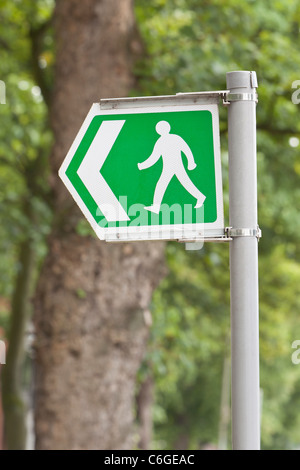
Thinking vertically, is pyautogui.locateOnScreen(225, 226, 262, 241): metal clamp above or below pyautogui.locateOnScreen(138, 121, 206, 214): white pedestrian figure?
below

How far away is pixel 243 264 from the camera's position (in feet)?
7.29

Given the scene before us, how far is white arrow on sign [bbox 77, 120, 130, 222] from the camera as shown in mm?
2465

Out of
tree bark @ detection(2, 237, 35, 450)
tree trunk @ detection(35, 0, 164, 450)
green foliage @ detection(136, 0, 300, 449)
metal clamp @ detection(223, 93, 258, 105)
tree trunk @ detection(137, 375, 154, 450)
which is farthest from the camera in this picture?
tree trunk @ detection(137, 375, 154, 450)

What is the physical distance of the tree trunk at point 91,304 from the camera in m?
7.01

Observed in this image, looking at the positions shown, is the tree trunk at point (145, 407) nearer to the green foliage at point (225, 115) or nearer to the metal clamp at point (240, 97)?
the green foliage at point (225, 115)

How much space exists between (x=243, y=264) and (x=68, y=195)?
5.22 m

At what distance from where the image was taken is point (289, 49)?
910 centimetres

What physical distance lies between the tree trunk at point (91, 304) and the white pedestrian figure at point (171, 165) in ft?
14.9

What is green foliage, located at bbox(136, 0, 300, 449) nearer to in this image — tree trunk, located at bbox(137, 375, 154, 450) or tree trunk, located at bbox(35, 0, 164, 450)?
tree trunk, located at bbox(35, 0, 164, 450)

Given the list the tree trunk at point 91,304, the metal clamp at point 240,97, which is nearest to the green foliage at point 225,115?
the tree trunk at point 91,304

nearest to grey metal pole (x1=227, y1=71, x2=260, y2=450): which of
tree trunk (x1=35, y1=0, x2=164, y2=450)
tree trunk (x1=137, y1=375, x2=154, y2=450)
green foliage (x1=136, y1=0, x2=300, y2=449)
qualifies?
green foliage (x1=136, y1=0, x2=300, y2=449)

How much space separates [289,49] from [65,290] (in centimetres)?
395
